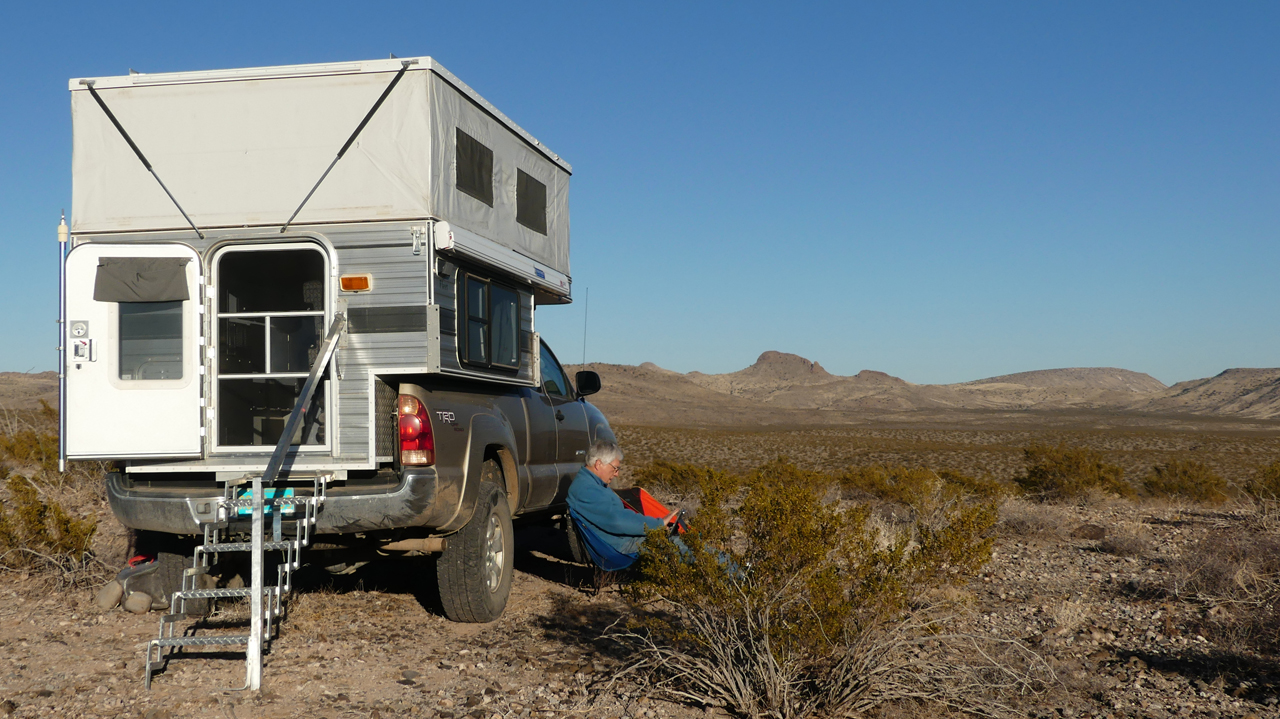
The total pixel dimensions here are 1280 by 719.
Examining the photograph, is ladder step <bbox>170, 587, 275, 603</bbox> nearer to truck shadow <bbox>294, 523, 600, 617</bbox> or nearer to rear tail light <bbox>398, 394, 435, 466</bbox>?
rear tail light <bbox>398, 394, 435, 466</bbox>

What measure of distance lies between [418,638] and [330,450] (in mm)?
1292

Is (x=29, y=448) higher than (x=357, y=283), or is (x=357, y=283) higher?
(x=357, y=283)

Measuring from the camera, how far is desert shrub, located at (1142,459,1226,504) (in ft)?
50.7

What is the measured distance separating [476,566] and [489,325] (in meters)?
1.59

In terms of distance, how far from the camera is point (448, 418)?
19.3 ft

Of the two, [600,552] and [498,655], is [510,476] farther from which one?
[498,655]

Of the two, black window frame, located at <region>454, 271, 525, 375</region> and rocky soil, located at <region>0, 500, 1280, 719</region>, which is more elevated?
black window frame, located at <region>454, 271, 525, 375</region>

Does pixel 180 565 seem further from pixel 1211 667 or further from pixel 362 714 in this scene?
pixel 1211 667

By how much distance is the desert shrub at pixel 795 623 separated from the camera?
4.27m

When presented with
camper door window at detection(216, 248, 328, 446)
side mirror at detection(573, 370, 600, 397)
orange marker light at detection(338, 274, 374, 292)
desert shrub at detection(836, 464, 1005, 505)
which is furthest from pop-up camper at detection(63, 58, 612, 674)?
→ desert shrub at detection(836, 464, 1005, 505)

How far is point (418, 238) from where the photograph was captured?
5.61 m

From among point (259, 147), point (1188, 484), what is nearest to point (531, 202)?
point (259, 147)

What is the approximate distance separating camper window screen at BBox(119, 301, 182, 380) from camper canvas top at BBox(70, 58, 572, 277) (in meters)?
0.48

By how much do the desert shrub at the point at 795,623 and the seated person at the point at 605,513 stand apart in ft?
4.49
